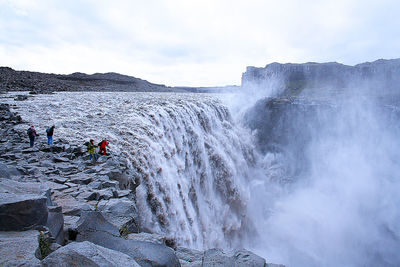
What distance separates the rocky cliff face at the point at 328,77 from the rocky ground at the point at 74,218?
47880 mm

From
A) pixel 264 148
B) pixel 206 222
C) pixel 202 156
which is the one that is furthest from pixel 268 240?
pixel 264 148

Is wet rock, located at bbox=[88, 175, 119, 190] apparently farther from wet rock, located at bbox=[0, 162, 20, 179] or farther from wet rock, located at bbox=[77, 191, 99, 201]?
wet rock, located at bbox=[0, 162, 20, 179]

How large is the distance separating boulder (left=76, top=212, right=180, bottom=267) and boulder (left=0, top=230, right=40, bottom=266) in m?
0.81

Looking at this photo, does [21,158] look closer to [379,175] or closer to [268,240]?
[268,240]

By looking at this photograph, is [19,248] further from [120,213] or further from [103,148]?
[103,148]

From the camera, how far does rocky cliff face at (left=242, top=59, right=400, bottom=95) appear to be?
2016 inches

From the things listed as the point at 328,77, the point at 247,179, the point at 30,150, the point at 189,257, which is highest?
the point at 328,77

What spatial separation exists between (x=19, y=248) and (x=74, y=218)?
195 cm

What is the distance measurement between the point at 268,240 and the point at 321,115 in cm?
2050

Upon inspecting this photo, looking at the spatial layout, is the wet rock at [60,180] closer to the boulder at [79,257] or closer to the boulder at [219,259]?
the boulder at [219,259]

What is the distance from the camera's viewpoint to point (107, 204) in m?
5.84

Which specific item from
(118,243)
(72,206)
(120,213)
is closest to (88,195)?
(72,206)

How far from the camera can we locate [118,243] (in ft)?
13.0

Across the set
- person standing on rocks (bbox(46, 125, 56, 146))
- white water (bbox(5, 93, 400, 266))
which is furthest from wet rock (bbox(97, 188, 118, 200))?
person standing on rocks (bbox(46, 125, 56, 146))
